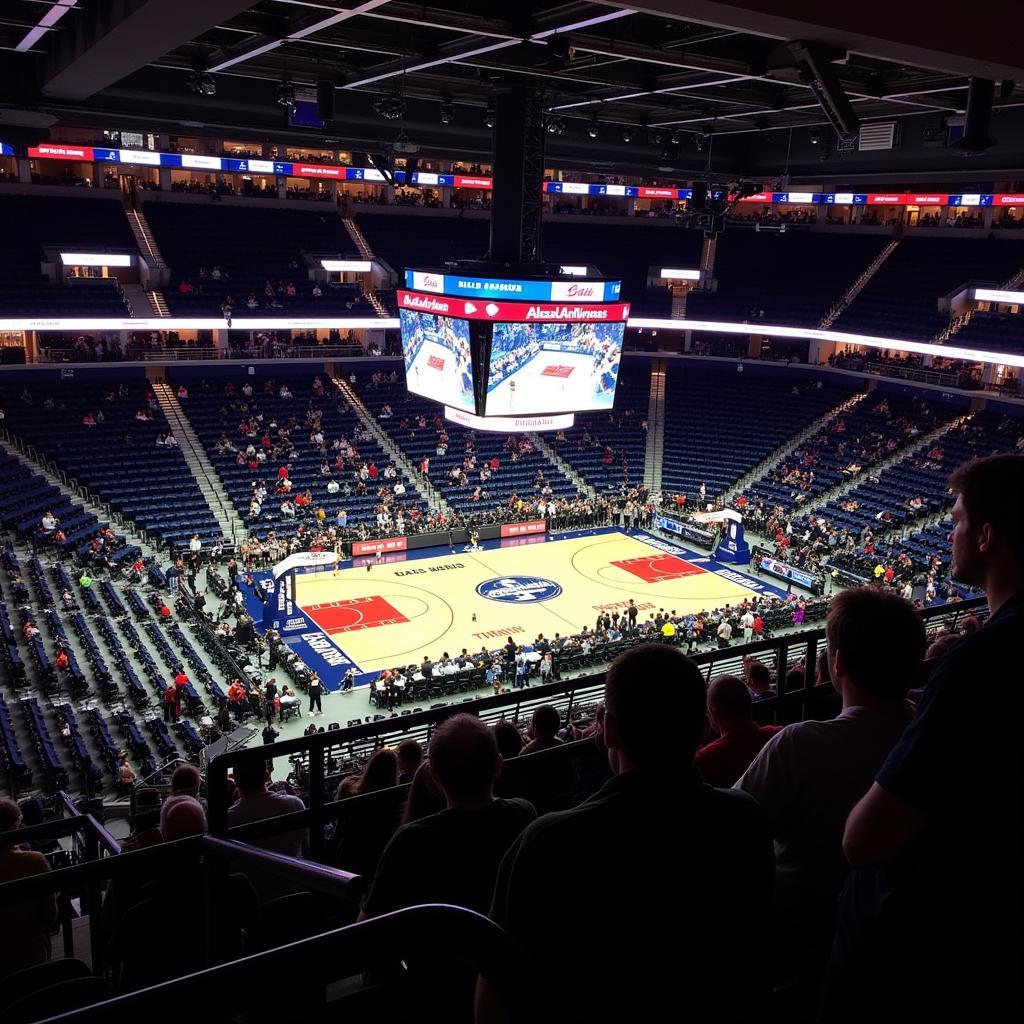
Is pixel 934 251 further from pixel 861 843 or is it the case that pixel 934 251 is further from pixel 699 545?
pixel 861 843

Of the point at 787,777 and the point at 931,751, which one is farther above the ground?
the point at 931,751

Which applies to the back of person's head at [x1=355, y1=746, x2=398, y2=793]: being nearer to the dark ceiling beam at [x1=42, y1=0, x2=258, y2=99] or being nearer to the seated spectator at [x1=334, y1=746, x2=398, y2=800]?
the seated spectator at [x1=334, y1=746, x2=398, y2=800]

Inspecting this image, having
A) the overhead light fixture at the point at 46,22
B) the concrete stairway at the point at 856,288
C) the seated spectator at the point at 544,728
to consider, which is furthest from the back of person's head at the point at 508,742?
the concrete stairway at the point at 856,288

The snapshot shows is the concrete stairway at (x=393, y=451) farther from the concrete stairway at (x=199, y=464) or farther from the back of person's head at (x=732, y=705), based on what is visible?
the back of person's head at (x=732, y=705)

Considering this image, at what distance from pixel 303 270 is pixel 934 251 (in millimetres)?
27853

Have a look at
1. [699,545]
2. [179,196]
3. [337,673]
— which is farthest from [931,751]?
[179,196]

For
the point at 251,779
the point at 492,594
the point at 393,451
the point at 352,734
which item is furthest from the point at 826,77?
the point at 393,451

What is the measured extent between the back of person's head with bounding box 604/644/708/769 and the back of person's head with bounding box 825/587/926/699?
0.82m

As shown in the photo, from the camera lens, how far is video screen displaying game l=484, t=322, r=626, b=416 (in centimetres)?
2008

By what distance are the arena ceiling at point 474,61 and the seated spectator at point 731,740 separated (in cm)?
316

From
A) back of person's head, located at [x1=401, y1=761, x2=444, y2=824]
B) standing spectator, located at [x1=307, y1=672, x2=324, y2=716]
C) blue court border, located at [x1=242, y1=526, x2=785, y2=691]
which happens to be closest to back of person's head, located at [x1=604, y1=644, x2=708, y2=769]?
back of person's head, located at [x1=401, y1=761, x2=444, y2=824]

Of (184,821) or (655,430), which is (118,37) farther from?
(655,430)

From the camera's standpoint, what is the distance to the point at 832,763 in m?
2.84

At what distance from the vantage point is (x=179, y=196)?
42.2 meters
